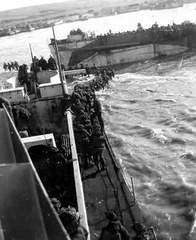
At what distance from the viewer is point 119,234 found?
25.4ft

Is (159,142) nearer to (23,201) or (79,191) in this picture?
(79,191)

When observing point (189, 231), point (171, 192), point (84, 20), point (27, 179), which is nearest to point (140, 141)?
Answer: point (171, 192)

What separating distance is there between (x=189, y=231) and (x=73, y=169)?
394cm

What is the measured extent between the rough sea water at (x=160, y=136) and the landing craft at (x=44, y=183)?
3.68 feet

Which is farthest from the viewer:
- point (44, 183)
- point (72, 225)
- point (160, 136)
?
point (160, 136)

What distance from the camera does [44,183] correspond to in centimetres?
1215

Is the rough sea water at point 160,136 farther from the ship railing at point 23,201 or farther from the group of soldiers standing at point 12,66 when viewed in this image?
the group of soldiers standing at point 12,66

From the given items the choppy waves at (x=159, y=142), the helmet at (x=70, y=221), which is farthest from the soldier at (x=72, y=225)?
the choppy waves at (x=159, y=142)

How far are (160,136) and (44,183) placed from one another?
11231mm

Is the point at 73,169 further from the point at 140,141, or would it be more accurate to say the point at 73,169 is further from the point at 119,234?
the point at 140,141

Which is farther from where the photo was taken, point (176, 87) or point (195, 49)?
point (195, 49)

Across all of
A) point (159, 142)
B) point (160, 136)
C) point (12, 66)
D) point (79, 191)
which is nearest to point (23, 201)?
point (79, 191)

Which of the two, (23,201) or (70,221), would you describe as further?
(70,221)

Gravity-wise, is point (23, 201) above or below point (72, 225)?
above
